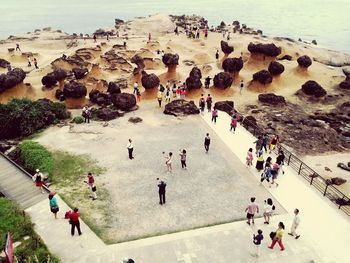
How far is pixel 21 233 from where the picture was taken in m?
17.1

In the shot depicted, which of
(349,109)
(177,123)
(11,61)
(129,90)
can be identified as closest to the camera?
(177,123)

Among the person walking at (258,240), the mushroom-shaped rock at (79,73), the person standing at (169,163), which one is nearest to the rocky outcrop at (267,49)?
the mushroom-shaped rock at (79,73)

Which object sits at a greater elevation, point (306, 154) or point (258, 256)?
point (258, 256)

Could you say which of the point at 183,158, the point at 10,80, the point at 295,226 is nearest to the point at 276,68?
the point at 183,158

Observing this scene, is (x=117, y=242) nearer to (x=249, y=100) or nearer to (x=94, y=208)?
(x=94, y=208)

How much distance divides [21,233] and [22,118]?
14477 millimetres

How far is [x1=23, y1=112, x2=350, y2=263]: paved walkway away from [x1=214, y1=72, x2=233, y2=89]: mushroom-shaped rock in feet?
79.3

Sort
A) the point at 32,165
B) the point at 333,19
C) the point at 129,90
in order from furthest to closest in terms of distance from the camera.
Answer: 1. the point at 333,19
2. the point at 129,90
3. the point at 32,165

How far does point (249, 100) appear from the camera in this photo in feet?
139

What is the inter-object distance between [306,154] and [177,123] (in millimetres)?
11762

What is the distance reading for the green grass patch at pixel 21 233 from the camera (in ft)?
51.2

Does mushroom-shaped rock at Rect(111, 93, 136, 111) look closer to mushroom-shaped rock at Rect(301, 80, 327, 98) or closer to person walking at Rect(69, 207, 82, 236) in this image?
person walking at Rect(69, 207, 82, 236)

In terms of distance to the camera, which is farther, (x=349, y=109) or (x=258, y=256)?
(x=349, y=109)

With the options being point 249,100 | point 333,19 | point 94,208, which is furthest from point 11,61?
point 333,19
